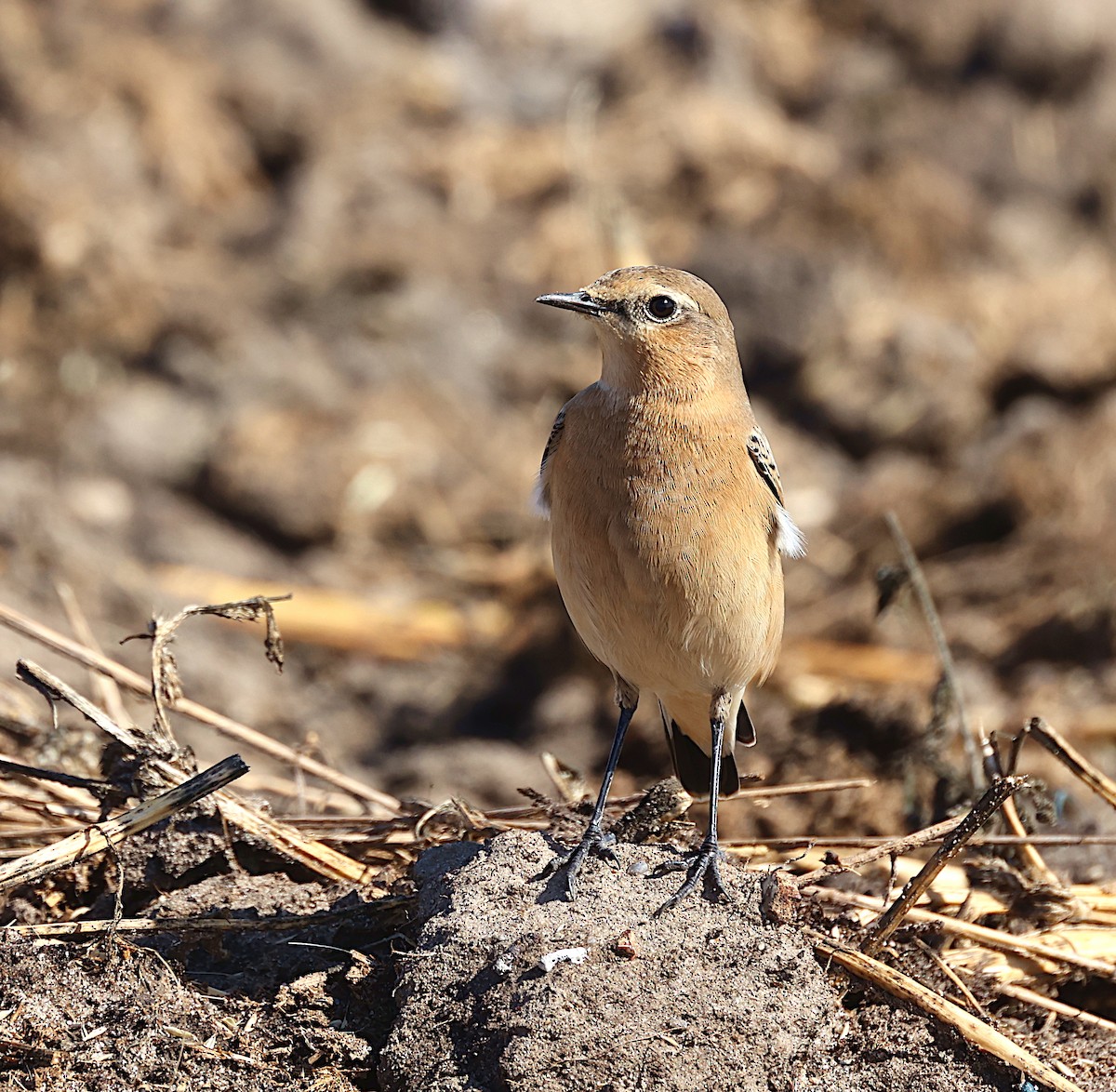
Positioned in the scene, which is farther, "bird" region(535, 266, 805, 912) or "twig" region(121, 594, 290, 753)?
"bird" region(535, 266, 805, 912)

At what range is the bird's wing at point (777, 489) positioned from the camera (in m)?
4.84

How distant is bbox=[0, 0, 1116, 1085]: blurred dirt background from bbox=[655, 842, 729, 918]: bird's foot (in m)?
1.71

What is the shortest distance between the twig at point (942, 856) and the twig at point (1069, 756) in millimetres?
A: 301

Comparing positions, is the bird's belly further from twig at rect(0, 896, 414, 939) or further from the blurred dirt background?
the blurred dirt background

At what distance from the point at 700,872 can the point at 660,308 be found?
79.5 inches

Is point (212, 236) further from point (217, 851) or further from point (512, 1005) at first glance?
point (512, 1005)

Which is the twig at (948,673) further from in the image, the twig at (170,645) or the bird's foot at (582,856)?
the twig at (170,645)

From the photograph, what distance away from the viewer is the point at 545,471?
16.4 ft

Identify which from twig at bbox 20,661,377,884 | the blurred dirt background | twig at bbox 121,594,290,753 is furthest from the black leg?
the blurred dirt background

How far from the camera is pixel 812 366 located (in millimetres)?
10617

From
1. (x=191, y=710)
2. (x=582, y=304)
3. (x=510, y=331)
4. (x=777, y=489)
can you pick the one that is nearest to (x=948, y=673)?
(x=777, y=489)

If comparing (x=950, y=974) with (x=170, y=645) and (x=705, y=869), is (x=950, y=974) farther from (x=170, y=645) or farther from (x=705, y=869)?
→ (x=170, y=645)

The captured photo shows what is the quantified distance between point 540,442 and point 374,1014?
681 cm

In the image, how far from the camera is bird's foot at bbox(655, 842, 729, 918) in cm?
392
